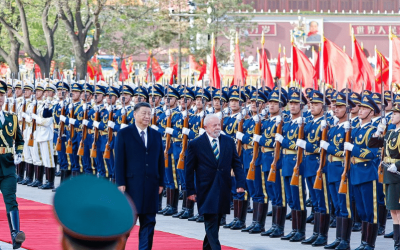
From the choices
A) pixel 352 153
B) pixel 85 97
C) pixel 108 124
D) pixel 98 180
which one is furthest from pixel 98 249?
pixel 85 97

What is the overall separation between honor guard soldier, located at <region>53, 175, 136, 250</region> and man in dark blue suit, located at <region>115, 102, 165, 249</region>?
472cm

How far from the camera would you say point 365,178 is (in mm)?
7844

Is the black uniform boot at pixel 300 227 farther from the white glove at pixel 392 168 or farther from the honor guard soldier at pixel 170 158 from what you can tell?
the honor guard soldier at pixel 170 158

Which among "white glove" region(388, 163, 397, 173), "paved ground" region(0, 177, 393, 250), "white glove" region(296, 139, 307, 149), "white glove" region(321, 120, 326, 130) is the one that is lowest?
"paved ground" region(0, 177, 393, 250)

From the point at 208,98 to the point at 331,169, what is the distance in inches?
120

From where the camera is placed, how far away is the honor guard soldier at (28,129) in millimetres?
13531

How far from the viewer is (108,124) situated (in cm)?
1192

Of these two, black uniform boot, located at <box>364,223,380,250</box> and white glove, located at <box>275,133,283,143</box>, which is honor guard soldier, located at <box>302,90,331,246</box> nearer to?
white glove, located at <box>275,133,283,143</box>

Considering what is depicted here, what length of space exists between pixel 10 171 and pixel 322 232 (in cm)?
302

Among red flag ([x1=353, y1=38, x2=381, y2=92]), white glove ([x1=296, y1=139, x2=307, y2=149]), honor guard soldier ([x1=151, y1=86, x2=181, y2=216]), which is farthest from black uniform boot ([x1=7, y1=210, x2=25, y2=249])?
red flag ([x1=353, y1=38, x2=381, y2=92])

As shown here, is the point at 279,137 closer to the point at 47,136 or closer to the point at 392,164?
the point at 392,164

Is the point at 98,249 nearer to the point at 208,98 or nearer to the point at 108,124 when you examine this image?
the point at 208,98

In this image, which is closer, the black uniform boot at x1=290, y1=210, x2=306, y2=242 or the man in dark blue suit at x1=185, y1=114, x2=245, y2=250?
the man in dark blue suit at x1=185, y1=114, x2=245, y2=250

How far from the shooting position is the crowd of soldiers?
25.8 ft
